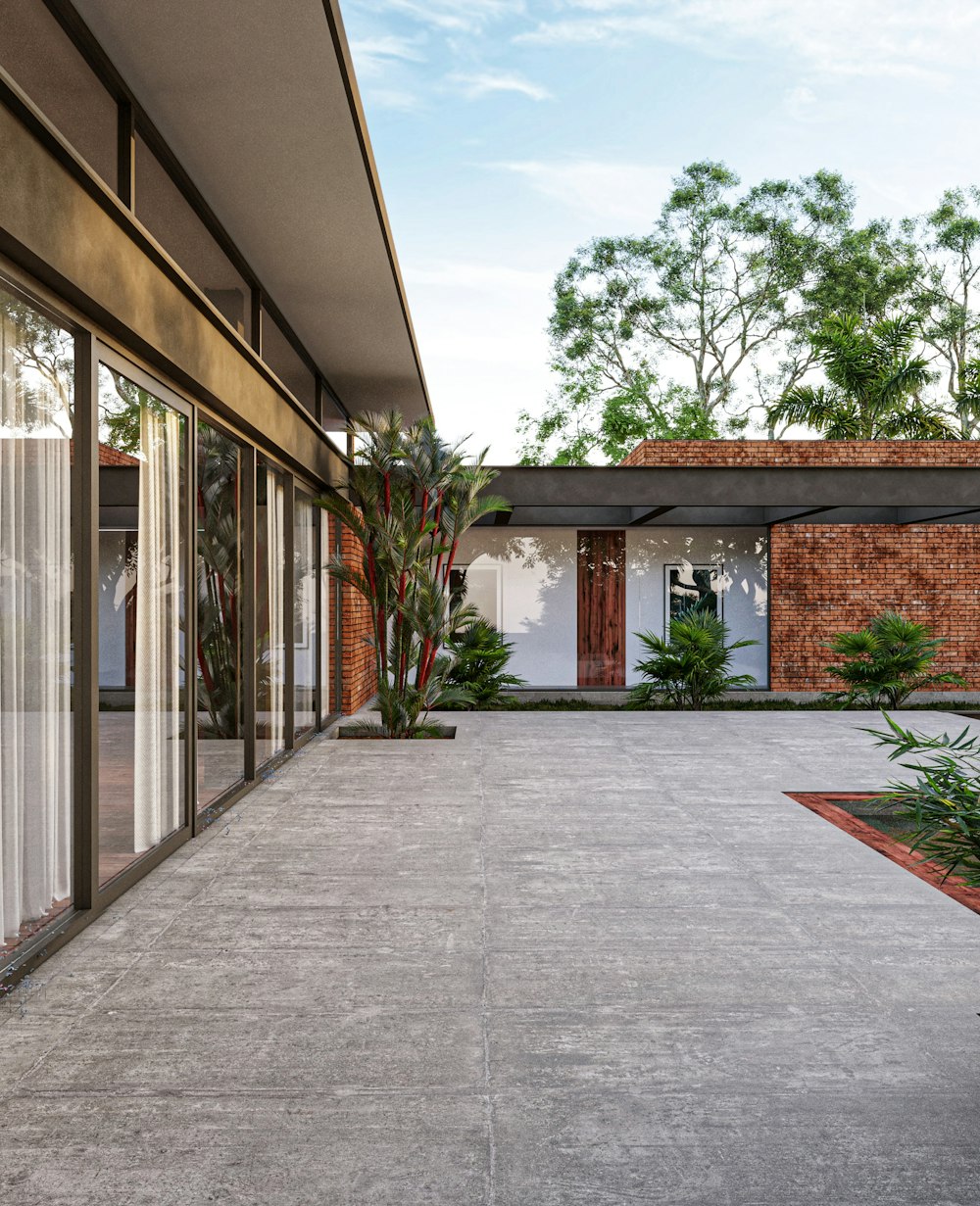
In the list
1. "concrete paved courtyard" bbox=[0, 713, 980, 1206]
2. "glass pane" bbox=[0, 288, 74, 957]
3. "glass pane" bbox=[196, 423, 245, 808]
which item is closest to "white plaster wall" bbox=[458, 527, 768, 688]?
"glass pane" bbox=[196, 423, 245, 808]

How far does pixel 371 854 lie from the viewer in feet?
17.5

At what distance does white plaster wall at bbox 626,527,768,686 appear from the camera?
15.0 m

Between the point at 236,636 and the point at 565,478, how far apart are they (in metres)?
6.00

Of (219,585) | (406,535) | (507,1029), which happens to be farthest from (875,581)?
(507,1029)

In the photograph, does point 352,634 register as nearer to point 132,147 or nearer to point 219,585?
point 219,585

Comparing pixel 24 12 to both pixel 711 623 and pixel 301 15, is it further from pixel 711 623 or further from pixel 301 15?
pixel 711 623

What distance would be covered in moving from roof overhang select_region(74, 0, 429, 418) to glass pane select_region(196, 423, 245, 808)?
5.01 ft

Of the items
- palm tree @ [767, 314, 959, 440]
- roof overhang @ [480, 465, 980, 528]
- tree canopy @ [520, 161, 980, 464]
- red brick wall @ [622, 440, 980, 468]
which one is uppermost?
tree canopy @ [520, 161, 980, 464]

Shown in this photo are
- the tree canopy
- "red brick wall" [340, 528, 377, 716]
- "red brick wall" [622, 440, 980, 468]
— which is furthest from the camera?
the tree canopy

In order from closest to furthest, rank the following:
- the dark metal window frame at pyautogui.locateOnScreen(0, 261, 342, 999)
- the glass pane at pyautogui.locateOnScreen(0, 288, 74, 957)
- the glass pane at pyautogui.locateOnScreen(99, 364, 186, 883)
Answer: the glass pane at pyautogui.locateOnScreen(0, 288, 74, 957) → the dark metal window frame at pyautogui.locateOnScreen(0, 261, 342, 999) → the glass pane at pyautogui.locateOnScreen(99, 364, 186, 883)

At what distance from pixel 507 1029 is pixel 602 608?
12.0m

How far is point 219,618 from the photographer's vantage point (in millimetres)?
6289

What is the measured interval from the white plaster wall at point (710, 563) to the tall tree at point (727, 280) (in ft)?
53.3

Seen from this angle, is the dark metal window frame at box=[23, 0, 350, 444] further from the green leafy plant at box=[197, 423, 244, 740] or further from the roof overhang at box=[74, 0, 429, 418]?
the green leafy plant at box=[197, 423, 244, 740]
